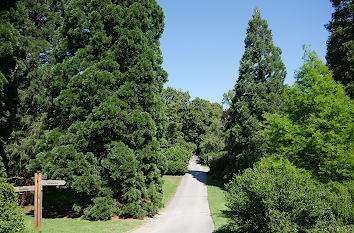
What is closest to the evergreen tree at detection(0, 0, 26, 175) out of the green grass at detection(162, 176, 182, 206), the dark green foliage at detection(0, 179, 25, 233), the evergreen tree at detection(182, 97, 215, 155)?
the dark green foliage at detection(0, 179, 25, 233)

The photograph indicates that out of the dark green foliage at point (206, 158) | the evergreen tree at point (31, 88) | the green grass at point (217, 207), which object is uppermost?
the evergreen tree at point (31, 88)

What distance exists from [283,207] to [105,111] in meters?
9.23

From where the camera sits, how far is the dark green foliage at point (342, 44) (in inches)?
720

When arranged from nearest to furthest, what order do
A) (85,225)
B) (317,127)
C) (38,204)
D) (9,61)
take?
1. (38,204)
2. (317,127)
3. (85,225)
4. (9,61)

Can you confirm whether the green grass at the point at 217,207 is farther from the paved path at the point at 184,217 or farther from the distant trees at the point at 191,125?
the distant trees at the point at 191,125

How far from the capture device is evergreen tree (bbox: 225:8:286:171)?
2306 cm

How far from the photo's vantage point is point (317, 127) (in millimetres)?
11445

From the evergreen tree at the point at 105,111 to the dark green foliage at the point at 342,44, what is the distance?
13.8 meters

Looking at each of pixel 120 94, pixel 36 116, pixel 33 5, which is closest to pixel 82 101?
pixel 120 94

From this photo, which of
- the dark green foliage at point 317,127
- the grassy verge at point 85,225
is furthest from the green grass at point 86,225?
the dark green foliage at point 317,127

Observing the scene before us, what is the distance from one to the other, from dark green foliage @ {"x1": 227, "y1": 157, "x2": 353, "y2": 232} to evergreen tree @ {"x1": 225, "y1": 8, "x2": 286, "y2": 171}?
14337 millimetres

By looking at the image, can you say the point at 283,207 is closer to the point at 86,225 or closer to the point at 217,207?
the point at 86,225

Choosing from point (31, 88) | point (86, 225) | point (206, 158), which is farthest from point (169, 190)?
point (206, 158)

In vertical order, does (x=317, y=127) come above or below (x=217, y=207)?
above
